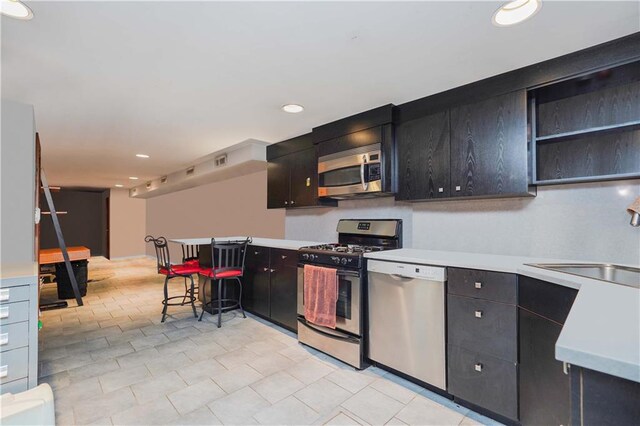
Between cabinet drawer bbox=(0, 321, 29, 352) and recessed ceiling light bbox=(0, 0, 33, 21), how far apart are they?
1611 millimetres

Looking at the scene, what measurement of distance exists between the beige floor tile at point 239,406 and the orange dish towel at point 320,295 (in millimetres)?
775

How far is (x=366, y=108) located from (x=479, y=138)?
3.42 ft

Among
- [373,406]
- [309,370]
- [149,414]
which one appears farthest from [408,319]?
[149,414]

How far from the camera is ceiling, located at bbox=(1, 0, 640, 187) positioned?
1476 mm

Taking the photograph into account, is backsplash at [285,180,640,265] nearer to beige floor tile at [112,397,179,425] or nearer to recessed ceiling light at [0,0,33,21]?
beige floor tile at [112,397,179,425]

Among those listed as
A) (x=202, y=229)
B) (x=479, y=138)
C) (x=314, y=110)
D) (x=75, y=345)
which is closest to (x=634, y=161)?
(x=479, y=138)

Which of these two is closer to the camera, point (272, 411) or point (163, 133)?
point (272, 411)

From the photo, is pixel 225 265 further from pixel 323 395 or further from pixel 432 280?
pixel 432 280

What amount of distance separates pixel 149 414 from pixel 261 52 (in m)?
2.35

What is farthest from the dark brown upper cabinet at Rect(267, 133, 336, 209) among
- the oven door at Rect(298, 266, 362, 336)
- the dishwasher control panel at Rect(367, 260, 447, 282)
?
the dishwasher control panel at Rect(367, 260, 447, 282)

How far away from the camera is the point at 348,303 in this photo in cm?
250

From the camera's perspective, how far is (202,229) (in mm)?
6629

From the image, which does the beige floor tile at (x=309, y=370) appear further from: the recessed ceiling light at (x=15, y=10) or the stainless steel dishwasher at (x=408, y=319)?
the recessed ceiling light at (x=15, y=10)

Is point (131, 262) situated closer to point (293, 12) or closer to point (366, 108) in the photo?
point (366, 108)
